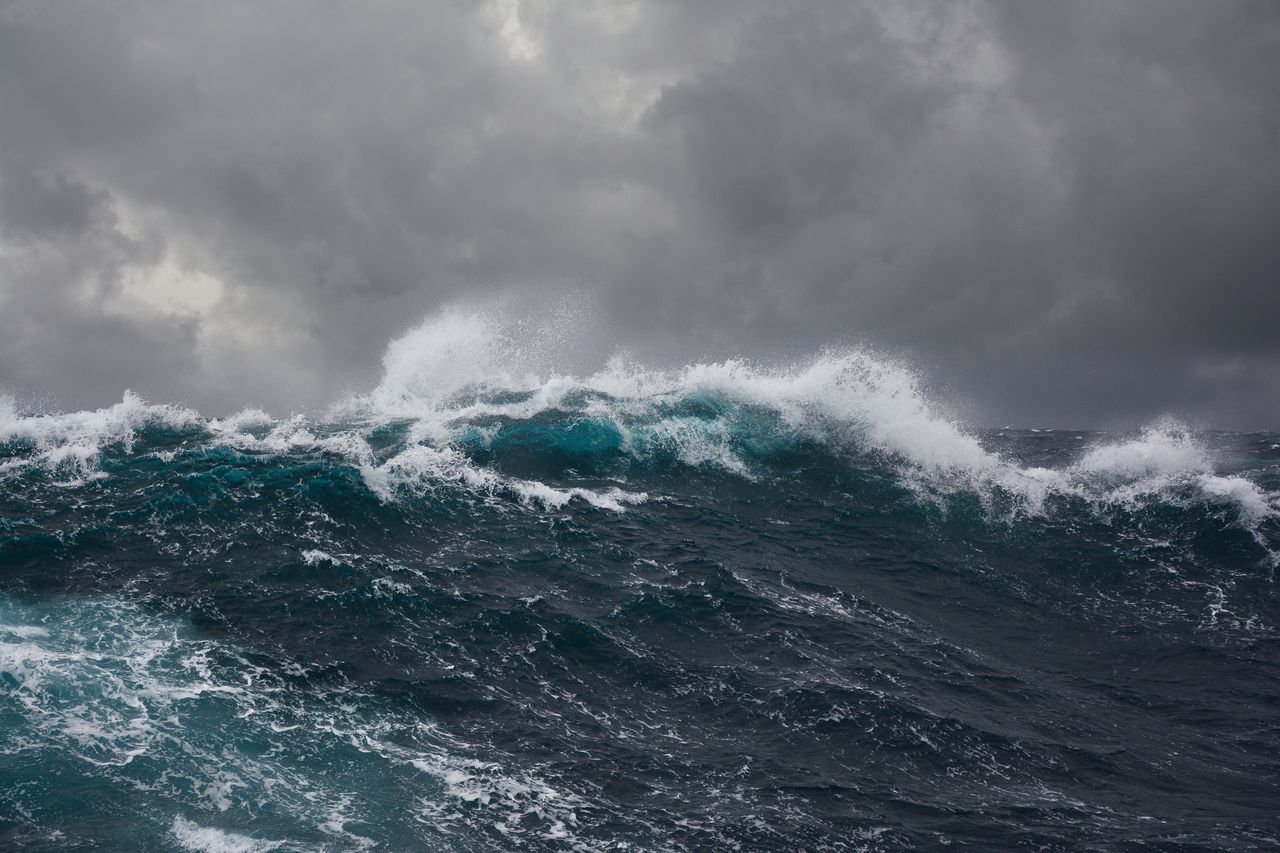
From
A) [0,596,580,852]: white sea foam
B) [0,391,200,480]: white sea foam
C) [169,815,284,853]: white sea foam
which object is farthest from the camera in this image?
[0,391,200,480]: white sea foam

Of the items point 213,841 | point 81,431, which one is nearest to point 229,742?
point 213,841

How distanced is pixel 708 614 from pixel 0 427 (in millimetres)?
46184

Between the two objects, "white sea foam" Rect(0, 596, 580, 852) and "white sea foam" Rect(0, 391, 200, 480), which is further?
"white sea foam" Rect(0, 391, 200, 480)

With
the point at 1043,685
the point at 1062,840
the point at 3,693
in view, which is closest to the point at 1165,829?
the point at 1062,840

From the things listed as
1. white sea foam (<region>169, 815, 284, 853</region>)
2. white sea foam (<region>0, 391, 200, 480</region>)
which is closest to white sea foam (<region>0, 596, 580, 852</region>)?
white sea foam (<region>169, 815, 284, 853</region>)

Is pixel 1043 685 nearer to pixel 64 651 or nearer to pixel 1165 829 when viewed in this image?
pixel 1165 829

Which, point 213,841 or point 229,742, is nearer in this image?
point 213,841

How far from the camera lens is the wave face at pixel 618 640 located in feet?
67.2

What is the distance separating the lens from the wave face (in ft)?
67.2

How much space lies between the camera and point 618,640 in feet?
99.2

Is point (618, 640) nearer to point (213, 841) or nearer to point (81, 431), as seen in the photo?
point (213, 841)

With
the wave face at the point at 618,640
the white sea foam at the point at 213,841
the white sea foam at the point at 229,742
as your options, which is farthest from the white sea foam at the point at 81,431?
the white sea foam at the point at 213,841

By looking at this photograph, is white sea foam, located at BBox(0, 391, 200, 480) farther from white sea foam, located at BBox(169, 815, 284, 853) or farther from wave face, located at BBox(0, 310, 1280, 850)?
white sea foam, located at BBox(169, 815, 284, 853)

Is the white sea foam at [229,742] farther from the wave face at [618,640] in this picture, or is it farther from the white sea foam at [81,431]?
the white sea foam at [81,431]
